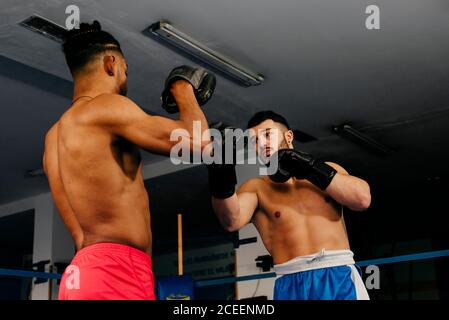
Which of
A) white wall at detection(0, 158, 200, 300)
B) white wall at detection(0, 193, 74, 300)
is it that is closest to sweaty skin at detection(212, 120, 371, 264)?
white wall at detection(0, 158, 200, 300)

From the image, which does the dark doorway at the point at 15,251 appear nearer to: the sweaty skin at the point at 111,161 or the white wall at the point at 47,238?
the white wall at the point at 47,238

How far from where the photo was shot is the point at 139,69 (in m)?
4.61

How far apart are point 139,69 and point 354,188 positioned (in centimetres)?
241

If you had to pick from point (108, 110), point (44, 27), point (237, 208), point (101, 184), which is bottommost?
point (101, 184)

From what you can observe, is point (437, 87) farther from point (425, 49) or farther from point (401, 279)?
point (401, 279)

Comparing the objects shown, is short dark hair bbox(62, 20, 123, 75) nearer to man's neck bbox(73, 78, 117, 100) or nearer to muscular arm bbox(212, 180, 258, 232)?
man's neck bbox(73, 78, 117, 100)

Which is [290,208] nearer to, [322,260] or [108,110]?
[322,260]

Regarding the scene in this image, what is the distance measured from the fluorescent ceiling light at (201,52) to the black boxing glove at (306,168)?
1.63 metres

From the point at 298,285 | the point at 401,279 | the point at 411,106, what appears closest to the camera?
the point at 298,285

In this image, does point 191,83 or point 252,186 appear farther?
point 252,186

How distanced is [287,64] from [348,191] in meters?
2.17

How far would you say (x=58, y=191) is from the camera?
6.84 ft

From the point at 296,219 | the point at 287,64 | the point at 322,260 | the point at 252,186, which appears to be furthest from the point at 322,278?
the point at 287,64
